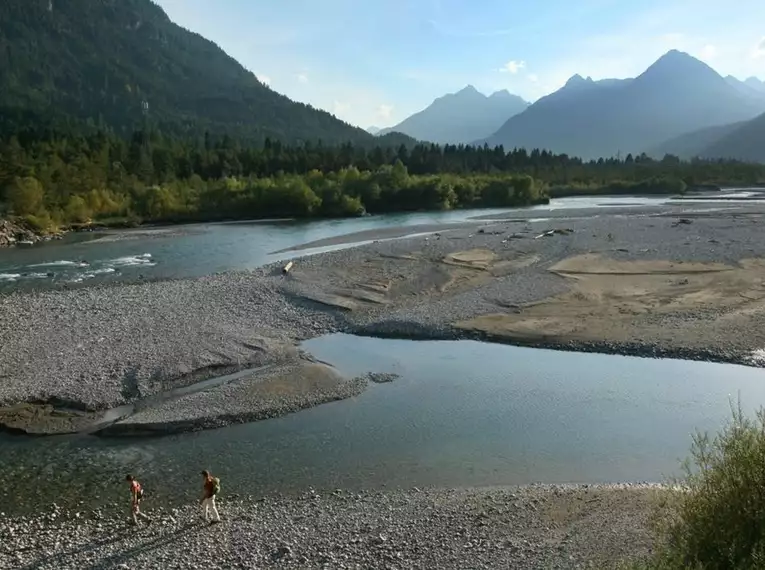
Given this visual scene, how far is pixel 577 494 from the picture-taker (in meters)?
15.6

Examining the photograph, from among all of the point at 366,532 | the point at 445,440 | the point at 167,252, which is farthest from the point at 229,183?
the point at 366,532

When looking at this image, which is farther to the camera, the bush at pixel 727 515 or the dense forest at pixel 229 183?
the dense forest at pixel 229 183

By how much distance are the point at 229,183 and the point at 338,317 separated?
71539 mm

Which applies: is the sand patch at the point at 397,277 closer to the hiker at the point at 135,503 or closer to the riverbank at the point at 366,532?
the riverbank at the point at 366,532

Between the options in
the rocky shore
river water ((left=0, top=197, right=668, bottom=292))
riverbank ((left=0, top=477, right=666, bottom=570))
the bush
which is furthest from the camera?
river water ((left=0, top=197, right=668, bottom=292))

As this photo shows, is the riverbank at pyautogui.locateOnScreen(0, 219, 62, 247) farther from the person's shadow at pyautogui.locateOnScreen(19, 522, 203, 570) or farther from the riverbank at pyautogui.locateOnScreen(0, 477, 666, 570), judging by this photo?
the person's shadow at pyautogui.locateOnScreen(19, 522, 203, 570)

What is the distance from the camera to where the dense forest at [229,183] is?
85125 millimetres

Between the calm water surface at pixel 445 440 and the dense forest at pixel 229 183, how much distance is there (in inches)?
2515

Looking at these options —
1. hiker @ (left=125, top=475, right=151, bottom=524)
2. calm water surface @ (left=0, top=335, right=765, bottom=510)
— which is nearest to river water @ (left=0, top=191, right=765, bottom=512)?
calm water surface @ (left=0, top=335, right=765, bottom=510)

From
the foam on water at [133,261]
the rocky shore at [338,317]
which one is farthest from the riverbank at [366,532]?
the foam on water at [133,261]

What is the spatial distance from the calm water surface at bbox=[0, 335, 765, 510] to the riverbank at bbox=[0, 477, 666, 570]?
1050 millimetres

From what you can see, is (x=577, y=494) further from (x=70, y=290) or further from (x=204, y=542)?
(x=70, y=290)

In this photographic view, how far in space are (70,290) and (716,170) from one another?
159 meters

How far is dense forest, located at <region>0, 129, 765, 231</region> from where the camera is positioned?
85.1m
